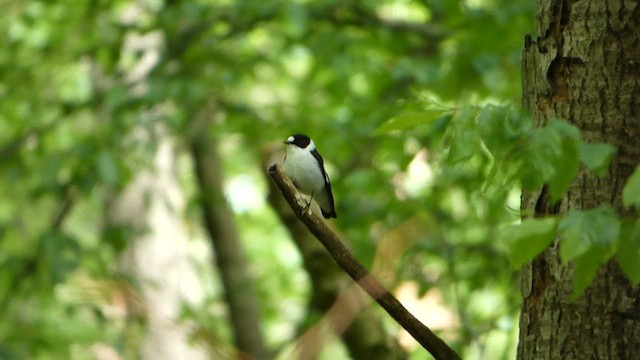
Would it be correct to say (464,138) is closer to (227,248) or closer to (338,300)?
(338,300)

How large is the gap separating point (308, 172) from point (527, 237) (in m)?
2.11

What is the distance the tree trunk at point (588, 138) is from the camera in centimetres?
233

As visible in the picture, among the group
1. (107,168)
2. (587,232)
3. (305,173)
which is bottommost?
(587,232)

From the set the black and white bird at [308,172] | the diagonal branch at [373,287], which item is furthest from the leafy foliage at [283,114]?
the diagonal branch at [373,287]

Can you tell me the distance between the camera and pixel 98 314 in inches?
252

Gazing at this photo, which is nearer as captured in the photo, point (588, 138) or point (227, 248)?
point (588, 138)

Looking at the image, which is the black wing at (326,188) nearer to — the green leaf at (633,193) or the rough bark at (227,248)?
the green leaf at (633,193)

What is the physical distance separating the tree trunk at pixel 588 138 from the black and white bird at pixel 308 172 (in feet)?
5.03

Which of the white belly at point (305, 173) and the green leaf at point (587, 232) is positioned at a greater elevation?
the white belly at point (305, 173)

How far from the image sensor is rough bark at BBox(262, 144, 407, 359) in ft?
16.8

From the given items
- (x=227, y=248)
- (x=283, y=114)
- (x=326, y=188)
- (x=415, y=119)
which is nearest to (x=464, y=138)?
(x=415, y=119)

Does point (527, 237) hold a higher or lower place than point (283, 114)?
lower

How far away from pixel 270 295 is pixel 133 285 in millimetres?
3398

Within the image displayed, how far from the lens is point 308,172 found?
391 cm
